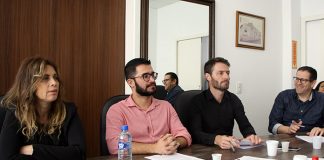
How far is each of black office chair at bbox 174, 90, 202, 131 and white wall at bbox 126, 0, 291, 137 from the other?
3.87 feet

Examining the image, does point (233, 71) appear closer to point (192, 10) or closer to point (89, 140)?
point (192, 10)

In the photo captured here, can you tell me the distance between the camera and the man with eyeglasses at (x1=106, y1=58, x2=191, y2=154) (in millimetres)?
1924

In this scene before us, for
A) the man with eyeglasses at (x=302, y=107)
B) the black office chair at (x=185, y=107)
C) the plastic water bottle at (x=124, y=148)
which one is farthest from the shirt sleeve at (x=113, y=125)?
the man with eyeglasses at (x=302, y=107)

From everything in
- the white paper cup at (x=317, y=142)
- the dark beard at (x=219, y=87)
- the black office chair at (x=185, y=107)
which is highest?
the dark beard at (x=219, y=87)

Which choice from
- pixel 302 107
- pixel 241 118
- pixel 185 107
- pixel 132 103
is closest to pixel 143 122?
pixel 132 103

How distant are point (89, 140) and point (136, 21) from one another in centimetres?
113

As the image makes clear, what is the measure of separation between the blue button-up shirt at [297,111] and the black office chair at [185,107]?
0.97m

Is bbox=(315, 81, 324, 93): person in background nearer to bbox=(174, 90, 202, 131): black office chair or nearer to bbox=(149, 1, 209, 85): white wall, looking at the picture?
bbox=(149, 1, 209, 85): white wall

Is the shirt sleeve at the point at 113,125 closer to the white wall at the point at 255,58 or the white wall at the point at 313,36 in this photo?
the white wall at the point at 255,58

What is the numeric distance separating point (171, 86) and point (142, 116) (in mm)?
1093

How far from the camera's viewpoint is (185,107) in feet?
8.00

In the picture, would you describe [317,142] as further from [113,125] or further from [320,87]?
[320,87]

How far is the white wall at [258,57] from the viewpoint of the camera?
364cm

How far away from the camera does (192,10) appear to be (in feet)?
10.9
